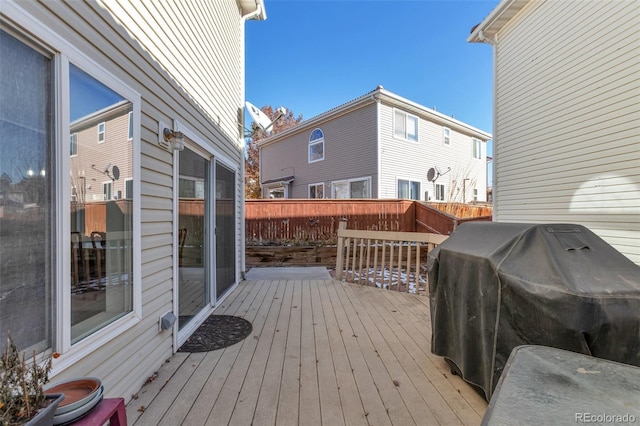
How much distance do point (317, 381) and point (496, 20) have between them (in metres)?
7.80

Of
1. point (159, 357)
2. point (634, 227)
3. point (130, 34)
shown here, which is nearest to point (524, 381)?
point (159, 357)

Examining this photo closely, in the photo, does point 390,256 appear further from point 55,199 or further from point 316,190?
point 316,190

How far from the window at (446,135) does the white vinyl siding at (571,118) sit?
5914 millimetres

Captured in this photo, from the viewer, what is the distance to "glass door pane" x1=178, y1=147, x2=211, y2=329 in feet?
10.1

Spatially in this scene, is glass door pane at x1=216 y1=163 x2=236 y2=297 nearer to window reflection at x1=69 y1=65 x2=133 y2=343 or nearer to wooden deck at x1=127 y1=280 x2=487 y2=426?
wooden deck at x1=127 y1=280 x2=487 y2=426

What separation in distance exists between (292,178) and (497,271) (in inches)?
496

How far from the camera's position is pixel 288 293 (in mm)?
4754

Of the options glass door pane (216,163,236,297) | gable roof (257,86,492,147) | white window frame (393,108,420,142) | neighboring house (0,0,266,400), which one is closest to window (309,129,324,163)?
gable roof (257,86,492,147)

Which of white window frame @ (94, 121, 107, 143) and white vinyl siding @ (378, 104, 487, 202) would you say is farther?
white vinyl siding @ (378, 104, 487, 202)

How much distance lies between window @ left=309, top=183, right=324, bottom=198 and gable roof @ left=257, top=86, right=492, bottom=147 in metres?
2.58

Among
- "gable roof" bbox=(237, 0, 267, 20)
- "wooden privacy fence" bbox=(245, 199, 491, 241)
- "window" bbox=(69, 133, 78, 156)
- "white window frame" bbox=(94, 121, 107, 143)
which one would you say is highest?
"gable roof" bbox=(237, 0, 267, 20)

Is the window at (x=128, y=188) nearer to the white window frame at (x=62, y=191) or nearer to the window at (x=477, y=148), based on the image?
the white window frame at (x=62, y=191)

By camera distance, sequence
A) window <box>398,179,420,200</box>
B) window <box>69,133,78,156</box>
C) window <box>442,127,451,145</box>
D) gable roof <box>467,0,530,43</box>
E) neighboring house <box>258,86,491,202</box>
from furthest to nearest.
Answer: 1. window <box>442,127,451,145</box>
2. window <box>398,179,420,200</box>
3. neighboring house <box>258,86,491,202</box>
4. gable roof <box>467,0,530,43</box>
5. window <box>69,133,78,156</box>

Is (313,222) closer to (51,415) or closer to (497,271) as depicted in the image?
(497,271)
